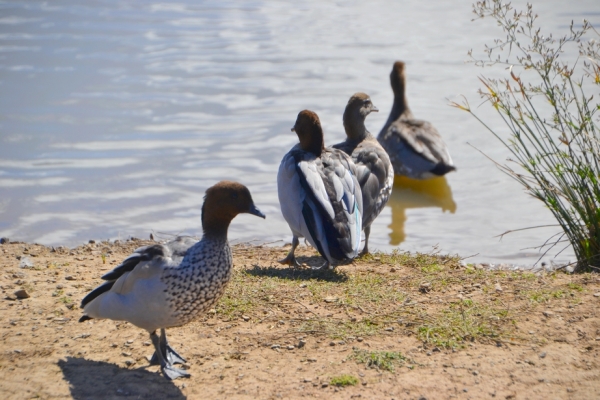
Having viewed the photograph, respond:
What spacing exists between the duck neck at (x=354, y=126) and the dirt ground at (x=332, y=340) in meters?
2.49

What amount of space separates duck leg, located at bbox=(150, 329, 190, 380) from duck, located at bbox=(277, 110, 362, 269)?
6.44 ft

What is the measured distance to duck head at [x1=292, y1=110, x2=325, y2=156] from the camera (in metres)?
7.30

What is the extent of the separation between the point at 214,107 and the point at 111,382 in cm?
795

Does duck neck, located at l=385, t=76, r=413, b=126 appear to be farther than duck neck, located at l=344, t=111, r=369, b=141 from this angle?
Yes

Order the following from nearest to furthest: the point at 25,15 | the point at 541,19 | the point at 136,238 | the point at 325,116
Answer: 1. the point at 136,238
2. the point at 325,116
3. the point at 541,19
4. the point at 25,15

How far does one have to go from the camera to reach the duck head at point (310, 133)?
24.0 feet

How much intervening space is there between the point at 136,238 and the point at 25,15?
11.1m

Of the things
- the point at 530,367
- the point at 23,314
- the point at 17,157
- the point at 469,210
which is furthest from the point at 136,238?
the point at 530,367

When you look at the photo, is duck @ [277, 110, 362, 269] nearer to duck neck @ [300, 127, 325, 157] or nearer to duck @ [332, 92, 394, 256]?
duck neck @ [300, 127, 325, 157]

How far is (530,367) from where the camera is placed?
444 cm

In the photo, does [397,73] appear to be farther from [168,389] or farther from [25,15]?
[25,15]

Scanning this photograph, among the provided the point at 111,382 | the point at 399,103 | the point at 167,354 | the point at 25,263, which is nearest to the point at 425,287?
the point at 167,354

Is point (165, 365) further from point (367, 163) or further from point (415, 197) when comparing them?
point (415, 197)

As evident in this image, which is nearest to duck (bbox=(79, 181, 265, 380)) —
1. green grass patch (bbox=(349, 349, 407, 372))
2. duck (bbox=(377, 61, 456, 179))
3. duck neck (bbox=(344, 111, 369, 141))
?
green grass patch (bbox=(349, 349, 407, 372))
